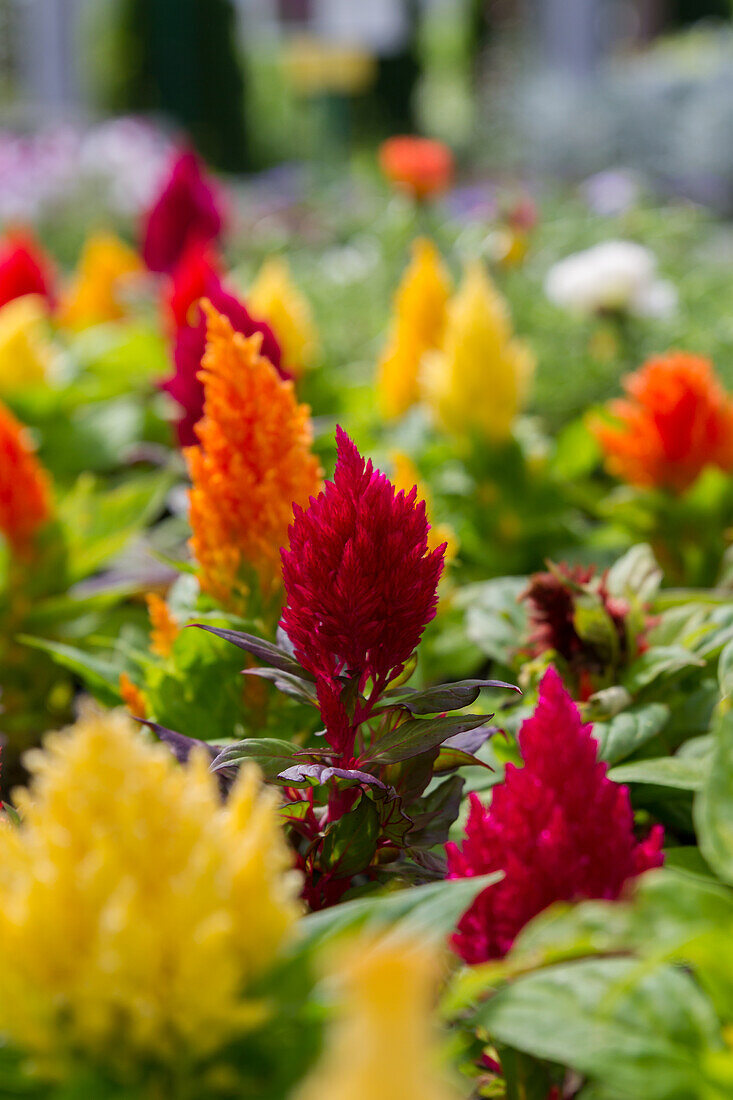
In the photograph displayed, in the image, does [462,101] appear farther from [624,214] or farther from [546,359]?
[546,359]

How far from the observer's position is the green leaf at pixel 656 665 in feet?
4.27

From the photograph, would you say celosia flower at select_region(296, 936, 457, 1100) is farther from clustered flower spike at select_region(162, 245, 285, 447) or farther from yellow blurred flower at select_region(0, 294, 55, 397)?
yellow blurred flower at select_region(0, 294, 55, 397)

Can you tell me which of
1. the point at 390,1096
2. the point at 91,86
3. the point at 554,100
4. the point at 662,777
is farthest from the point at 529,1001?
the point at 91,86

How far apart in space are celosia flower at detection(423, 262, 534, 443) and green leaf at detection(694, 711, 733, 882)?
136cm

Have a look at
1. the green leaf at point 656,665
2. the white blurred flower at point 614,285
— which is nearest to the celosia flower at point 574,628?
the green leaf at point 656,665

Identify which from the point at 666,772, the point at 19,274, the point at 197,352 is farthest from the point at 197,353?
the point at 19,274

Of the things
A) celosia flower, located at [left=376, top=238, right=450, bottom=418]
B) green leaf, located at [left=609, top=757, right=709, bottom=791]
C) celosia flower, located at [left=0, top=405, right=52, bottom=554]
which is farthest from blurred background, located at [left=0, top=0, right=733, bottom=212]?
green leaf, located at [left=609, top=757, right=709, bottom=791]

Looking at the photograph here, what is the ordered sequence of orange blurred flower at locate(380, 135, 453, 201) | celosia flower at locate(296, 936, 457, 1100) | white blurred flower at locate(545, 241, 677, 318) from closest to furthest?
celosia flower at locate(296, 936, 457, 1100)
white blurred flower at locate(545, 241, 677, 318)
orange blurred flower at locate(380, 135, 453, 201)

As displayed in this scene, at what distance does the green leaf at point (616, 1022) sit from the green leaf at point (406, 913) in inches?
3.0

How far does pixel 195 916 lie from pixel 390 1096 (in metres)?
0.17

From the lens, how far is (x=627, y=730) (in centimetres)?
125

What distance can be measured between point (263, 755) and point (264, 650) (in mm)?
103

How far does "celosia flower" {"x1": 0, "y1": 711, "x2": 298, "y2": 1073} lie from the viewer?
2.01 ft

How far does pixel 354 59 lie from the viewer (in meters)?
17.1
